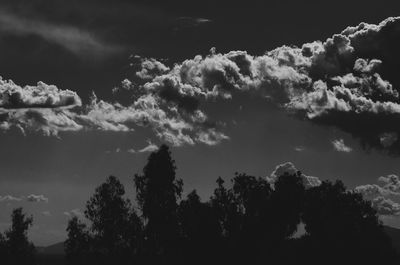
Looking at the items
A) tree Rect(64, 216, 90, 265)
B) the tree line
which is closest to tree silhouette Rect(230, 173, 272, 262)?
the tree line

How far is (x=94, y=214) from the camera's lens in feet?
292

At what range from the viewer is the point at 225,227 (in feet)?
322

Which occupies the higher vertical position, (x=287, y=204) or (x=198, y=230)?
(x=287, y=204)

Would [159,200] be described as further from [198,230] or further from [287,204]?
[287,204]

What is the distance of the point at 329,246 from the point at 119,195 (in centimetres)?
3987

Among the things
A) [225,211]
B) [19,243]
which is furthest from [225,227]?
[19,243]

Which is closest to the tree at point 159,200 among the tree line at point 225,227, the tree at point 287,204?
the tree line at point 225,227

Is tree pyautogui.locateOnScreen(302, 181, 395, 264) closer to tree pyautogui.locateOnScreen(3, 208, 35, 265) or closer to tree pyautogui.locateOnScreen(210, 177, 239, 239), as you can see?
tree pyautogui.locateOnScreen(210, 177, 239, 239)

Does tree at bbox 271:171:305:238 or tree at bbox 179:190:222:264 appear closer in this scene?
tree at bbox 179:190:222:264

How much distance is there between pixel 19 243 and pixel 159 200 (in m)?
35.2

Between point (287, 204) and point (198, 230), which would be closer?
point (198, 230)

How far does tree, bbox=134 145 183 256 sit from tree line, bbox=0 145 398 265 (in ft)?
0.51

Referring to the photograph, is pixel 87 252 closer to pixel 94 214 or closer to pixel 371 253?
pixel 94 214

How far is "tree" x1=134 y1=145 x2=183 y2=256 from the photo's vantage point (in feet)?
280
